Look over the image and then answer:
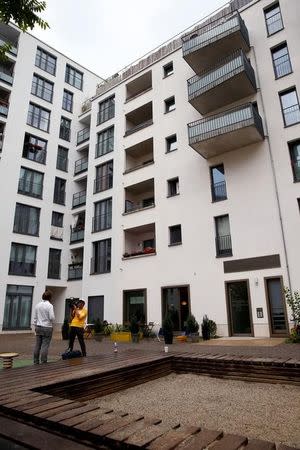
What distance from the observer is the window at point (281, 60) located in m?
18.2

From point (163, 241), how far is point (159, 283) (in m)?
2.69

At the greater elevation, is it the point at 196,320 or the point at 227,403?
the point at 196,320

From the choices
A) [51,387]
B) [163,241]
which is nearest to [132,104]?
[163,241]

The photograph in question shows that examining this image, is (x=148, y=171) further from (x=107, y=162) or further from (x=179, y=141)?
(x=107, y=162)

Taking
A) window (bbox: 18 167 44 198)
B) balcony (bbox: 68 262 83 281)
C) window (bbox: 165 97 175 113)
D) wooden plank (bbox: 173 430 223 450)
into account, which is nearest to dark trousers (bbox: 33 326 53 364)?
wooden plank (bbox: 173 430 223 450)

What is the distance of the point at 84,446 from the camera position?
3160 mm

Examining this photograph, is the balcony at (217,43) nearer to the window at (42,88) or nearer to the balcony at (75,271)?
the window at (42,88)

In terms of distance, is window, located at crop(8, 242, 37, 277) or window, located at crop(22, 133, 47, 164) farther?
window, located at crop(22, 133, 47, 164)

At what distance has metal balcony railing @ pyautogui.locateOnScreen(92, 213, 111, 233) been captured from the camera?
24.8 m

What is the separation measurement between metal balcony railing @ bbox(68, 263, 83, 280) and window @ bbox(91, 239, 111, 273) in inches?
168

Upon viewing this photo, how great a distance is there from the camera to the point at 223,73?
714 inches

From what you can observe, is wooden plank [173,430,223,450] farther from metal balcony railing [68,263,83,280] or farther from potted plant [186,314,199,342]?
metal balcony railing [68,263,83,280]

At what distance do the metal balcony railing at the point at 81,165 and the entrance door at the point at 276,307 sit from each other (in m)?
21.5

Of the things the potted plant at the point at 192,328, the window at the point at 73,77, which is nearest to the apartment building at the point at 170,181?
the potted plant at the point at 192,328
